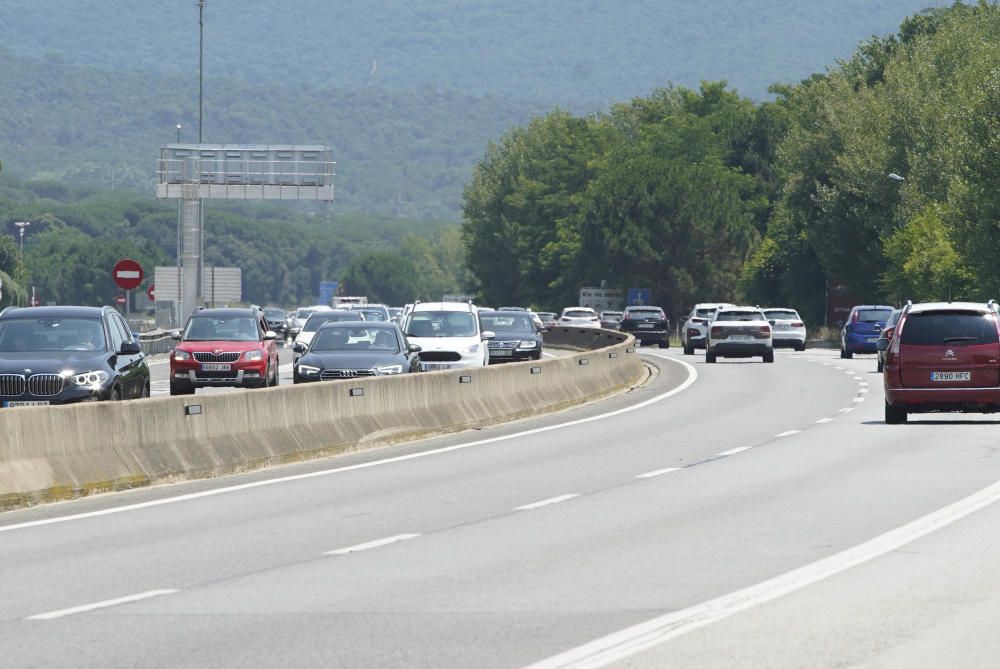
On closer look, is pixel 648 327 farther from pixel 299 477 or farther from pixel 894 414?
pixel 299 477

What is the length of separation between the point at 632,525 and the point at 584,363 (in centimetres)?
2062

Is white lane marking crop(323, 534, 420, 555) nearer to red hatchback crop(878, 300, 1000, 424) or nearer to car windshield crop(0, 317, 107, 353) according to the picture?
car windshield crop(0, 317, 107, 353)

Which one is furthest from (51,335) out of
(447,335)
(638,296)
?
(638,296)

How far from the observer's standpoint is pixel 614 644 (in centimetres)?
876

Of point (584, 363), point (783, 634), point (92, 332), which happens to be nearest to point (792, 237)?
point (584, 363)

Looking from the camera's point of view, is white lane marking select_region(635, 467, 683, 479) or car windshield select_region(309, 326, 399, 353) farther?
car windshield select_region(309, 326, 399, 353)

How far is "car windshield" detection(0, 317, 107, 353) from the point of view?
2350cm

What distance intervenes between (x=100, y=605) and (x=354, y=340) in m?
19.6

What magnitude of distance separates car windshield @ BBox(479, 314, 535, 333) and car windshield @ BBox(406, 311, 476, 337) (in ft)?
32.8

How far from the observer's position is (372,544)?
13.1 metres

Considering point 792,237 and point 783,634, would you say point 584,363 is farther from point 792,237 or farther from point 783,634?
point 792,237

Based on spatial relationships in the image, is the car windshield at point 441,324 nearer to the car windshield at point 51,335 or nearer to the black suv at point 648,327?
the car windshield at point 51,335

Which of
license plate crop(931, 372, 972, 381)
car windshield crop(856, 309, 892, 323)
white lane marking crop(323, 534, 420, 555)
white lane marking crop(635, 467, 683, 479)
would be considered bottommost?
car windshield crop(856, 309, 892, 323)

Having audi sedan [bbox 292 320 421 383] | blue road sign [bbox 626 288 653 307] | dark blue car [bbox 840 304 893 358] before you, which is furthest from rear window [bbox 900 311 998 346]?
blue road sign [bbox 626 288 653 307]
